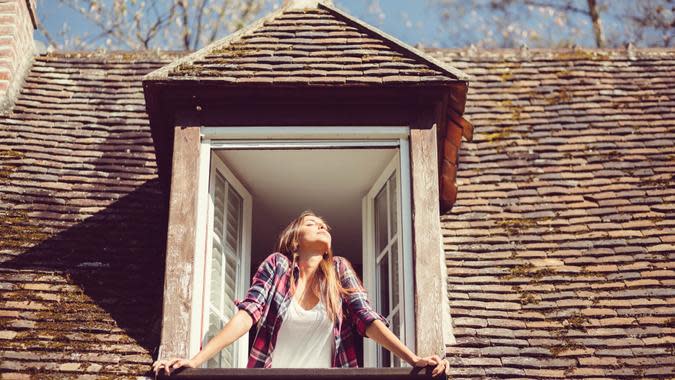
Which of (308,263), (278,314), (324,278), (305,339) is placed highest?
(308,263)

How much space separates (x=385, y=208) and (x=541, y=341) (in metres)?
1.46

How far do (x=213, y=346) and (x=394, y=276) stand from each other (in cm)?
151

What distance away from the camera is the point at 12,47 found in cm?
825

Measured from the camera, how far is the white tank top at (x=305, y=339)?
543 centimetres

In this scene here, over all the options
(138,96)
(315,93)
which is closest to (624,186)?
(315,93)

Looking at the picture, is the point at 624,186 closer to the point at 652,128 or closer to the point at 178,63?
the point at 652,128

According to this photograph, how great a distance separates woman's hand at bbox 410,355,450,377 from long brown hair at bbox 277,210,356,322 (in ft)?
2.04

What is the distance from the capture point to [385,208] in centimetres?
656

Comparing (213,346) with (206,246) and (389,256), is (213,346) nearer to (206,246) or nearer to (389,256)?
(206,246)

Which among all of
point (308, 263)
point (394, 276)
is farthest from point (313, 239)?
point (394, 276)

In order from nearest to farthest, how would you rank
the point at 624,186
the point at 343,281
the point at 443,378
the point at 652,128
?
the point at 443,378 → the point at 343,281 → the point at 624,186 → the point at 652,128

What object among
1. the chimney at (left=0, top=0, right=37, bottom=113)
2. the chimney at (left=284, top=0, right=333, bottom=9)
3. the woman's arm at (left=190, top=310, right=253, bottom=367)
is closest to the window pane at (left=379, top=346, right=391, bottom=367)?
the woman's arm at (left=190, top=310, right=253, bottom=367)

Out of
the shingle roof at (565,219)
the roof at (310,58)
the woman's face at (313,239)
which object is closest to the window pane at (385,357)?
the shingle roof at (565,219)

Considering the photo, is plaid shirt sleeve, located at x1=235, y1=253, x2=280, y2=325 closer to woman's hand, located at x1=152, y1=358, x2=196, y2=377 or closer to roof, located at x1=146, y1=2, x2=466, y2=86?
woman's hand, located at x1=152, y1=358, x2=196, y2=377
